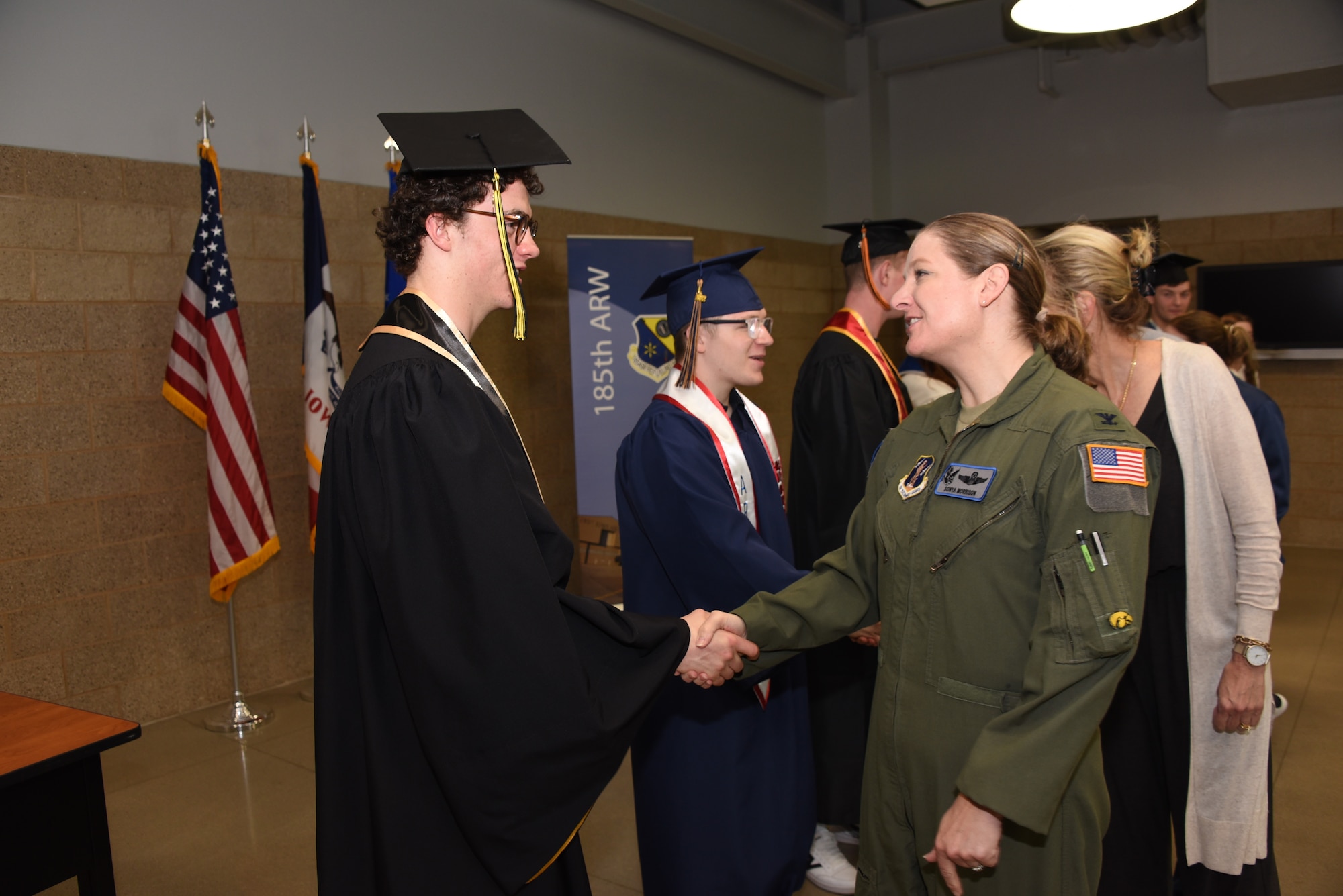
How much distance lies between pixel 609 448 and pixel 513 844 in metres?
3.85

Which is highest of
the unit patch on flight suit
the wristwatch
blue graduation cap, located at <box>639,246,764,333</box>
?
blue graduation cap, located at <box>639,246,764,333</box>

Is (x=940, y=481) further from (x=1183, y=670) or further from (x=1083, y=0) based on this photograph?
(x=1083, y=0)

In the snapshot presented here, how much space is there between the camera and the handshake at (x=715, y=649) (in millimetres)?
1763

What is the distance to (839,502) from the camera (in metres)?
2.79

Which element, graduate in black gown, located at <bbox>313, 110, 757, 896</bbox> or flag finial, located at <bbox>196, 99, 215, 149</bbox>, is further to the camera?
flag finial, located at <bbox>196, 99, 215, 149</bbox>

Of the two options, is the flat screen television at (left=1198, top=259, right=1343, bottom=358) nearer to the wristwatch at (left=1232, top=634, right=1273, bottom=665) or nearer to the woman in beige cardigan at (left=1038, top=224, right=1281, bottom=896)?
the woman in beige cardigan at (left=1038, top=224, right=1281, bottom=896)

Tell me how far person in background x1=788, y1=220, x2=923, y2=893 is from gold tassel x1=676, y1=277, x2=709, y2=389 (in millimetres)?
556

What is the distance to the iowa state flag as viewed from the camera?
158 inches

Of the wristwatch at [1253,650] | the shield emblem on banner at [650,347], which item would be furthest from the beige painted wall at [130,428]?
the wristwatch at [1253,650]

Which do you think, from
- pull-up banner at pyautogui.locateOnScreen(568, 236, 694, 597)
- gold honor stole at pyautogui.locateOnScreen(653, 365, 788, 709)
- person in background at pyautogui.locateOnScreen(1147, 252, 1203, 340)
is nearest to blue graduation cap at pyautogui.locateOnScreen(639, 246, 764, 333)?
gold honor stole at pyautogui.locateOnScreen(653, 365, 788, 709)

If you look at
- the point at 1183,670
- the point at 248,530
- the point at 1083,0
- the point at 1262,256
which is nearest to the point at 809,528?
the point at 1183,670

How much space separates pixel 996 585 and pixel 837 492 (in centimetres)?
140

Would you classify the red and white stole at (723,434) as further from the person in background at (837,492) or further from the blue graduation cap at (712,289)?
the person in background at (837,492)

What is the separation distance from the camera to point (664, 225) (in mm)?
6660
